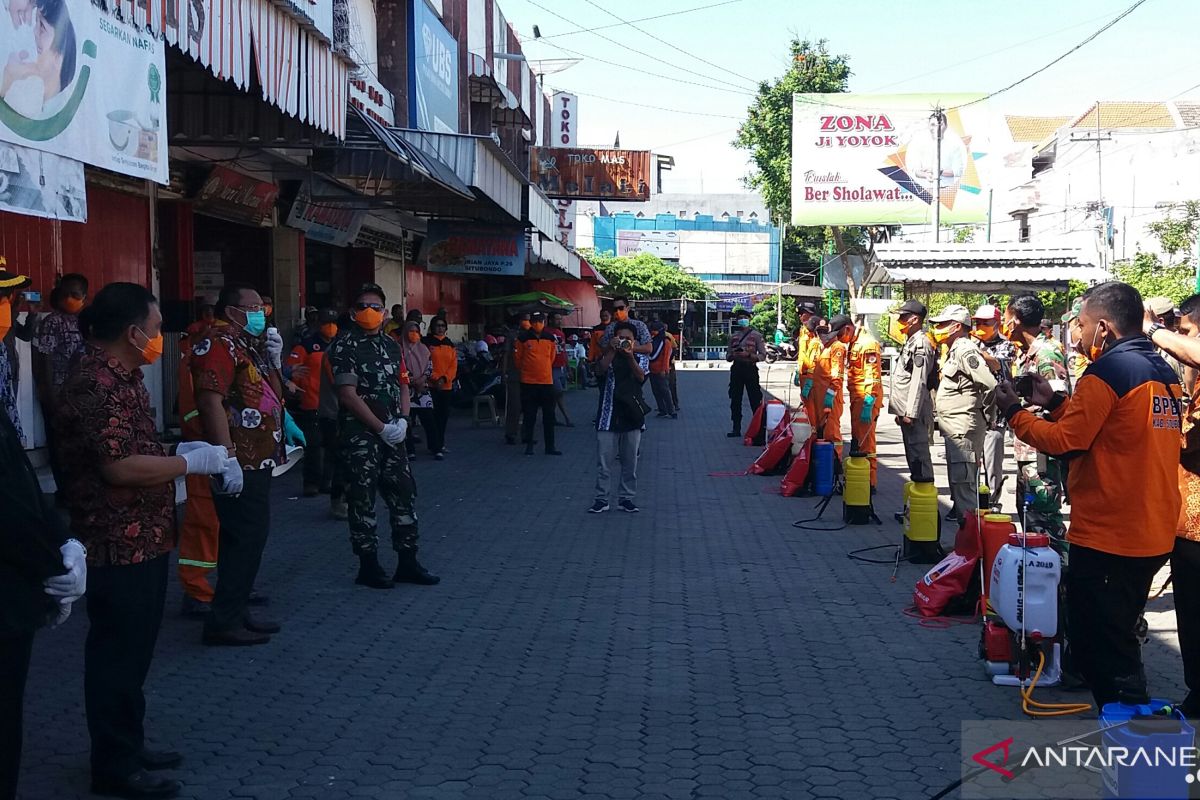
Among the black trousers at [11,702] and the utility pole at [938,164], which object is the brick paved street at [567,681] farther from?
the utility pole at [938,164]

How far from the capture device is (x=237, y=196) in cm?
Answer: 1499

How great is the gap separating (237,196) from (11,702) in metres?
12.3

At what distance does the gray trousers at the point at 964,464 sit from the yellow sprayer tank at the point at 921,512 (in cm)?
73

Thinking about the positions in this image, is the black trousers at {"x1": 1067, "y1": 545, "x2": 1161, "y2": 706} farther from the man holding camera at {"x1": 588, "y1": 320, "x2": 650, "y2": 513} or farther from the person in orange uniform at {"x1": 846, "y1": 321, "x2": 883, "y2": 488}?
the person in orange uniform at {"x1": 846, "y1": 321, "x2": 883, "y2": 488}

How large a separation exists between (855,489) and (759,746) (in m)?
5.59

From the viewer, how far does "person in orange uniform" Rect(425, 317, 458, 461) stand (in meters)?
15.1

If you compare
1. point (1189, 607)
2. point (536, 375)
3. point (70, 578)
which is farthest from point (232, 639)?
point (536, 375)

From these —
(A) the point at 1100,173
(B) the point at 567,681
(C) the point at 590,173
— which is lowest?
(B) the point at 567,681

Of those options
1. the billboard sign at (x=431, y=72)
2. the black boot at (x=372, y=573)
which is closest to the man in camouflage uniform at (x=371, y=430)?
the black boot at (x=372, y=573)

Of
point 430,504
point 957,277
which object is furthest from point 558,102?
point 430,504

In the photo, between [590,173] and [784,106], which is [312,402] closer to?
[590,173]

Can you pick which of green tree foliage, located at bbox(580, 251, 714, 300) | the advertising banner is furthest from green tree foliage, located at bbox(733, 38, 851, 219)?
green tree foliage, located at bbox(580, 251, 714, 300)

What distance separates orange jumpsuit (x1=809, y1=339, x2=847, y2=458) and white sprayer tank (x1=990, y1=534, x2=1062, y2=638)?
22.6 feet

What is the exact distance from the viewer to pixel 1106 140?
41375 millimetres
